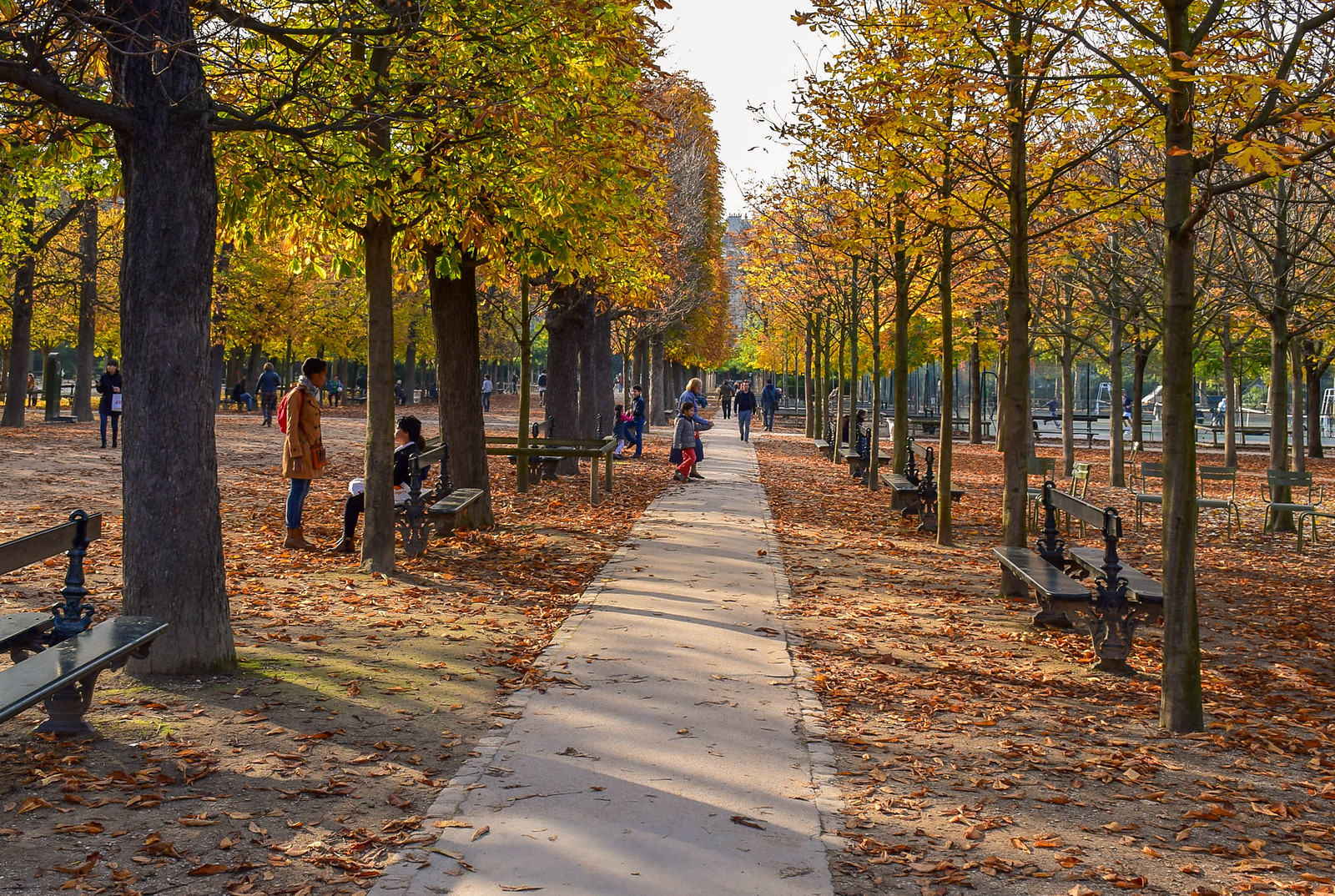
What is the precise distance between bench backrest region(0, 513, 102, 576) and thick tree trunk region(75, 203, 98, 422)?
2578cm

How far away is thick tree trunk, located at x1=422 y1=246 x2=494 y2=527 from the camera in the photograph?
13.1 m

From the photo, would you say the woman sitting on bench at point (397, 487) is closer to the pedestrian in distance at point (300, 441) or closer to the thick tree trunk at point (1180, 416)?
the pedestrian in distance at point (300, 441)

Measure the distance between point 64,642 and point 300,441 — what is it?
597 cm

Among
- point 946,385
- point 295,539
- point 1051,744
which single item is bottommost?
point 1051,744

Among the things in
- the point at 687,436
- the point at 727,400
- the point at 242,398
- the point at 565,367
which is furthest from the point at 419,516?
the point at 727,400

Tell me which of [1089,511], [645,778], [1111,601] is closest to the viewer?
[645,778]

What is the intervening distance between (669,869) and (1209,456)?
103ft

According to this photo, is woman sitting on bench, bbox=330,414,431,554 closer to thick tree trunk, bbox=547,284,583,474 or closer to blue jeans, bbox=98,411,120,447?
thick tree trunk, bbox=547,284,583,474

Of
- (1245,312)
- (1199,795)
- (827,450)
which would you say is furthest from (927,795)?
(827,450)

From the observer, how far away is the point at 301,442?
11094mm

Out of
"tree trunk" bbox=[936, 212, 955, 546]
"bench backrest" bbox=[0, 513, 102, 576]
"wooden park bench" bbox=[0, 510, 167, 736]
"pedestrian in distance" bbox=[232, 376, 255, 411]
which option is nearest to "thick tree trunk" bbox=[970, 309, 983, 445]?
"tree trunk" bbox=[936, 212, 955, 546]

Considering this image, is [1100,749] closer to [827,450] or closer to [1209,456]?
[827,450]

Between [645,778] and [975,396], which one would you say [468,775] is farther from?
[975,396]

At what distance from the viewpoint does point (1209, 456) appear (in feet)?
104
